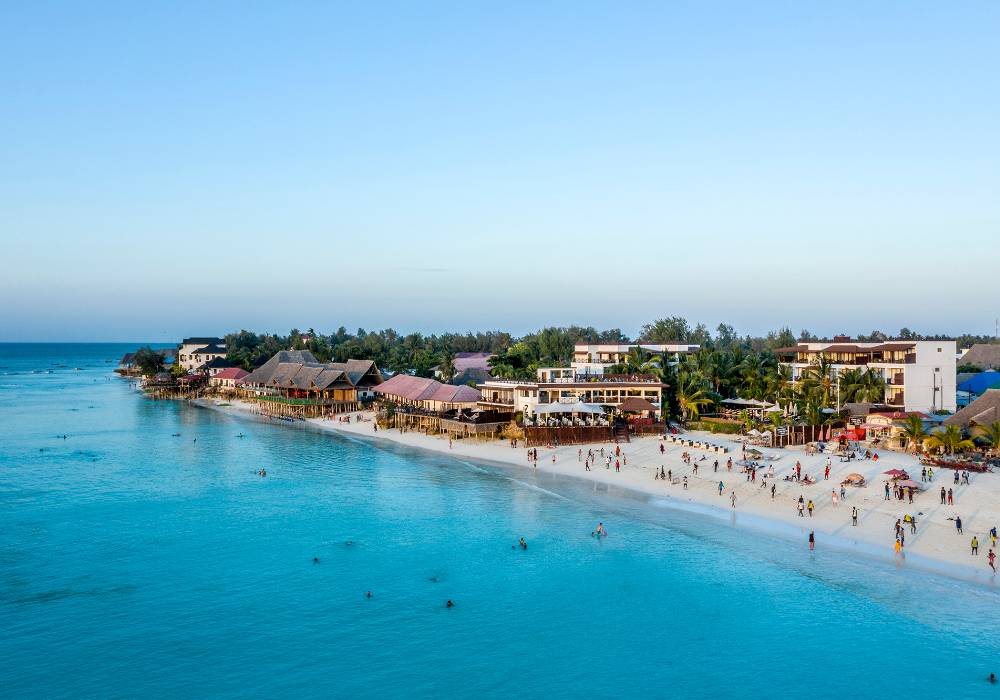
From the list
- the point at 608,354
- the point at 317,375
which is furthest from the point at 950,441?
the point at 317,375

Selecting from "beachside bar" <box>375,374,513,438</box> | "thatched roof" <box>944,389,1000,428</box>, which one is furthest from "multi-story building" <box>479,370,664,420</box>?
"thatched roof" <box>944,389,1000,428</box>

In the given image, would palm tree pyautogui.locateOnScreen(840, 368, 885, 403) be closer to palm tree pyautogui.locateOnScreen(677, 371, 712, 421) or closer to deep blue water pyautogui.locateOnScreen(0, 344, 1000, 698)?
palm tree pyautogui.locateOnScreen(677, 371, 712, 421)

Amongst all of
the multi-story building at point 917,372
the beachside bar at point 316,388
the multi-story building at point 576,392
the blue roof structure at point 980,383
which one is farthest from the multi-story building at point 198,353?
the blue roof structure at point 980,383

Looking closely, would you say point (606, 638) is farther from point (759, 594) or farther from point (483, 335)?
point (483, 335)

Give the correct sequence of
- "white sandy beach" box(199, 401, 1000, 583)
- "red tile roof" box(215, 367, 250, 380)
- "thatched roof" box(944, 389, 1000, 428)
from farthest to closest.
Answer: "red tile roof" box(215, 367, 250, 380) → "thatched roof" box(944, 389, 1000, 428) → "white sandy beach" box(199, 401, 1000, 583)

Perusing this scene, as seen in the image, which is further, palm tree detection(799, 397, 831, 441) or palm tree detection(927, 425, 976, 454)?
palm tree detection(799, 397, 831, 441)

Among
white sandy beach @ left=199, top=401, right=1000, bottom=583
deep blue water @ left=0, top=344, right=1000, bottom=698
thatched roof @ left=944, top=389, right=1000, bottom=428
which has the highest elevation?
thatched roof @ left=944, top=389, right=1000, bottom=428

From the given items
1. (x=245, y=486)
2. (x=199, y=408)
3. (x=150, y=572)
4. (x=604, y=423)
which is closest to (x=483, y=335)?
(x=199, y=408)
